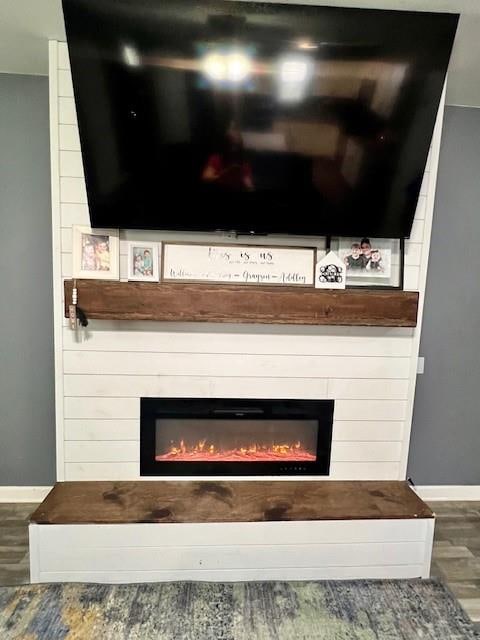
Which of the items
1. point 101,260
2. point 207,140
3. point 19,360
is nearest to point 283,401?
point 101,260

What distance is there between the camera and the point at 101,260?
197cm

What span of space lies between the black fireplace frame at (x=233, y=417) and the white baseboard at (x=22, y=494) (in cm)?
80

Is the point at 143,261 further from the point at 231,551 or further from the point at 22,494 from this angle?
the point at 22,494

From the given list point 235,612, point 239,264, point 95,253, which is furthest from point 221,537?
point 95,253

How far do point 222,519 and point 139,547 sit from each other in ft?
1.18

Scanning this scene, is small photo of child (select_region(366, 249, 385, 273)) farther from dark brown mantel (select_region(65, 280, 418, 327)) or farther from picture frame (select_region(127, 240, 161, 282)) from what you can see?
picture frame (select_region(127, 240, 161, 282))

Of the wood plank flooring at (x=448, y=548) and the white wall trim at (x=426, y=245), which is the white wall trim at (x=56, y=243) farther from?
the white wall trim at (x=426, y=245)

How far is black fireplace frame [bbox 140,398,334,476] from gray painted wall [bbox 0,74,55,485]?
70 centimetres

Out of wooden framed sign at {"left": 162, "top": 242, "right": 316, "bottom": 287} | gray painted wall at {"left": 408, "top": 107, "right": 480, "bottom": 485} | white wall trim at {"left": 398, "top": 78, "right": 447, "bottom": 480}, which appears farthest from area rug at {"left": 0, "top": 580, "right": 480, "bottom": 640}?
gray painted wall at {"left": 408, "top": 107, "right": 480, "bottom": 485}

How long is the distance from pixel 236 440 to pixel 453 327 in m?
1.46

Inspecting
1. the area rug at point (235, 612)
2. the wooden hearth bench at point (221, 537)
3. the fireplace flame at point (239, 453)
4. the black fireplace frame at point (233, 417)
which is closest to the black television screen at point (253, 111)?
the black fireplace frame at point (233, 417)

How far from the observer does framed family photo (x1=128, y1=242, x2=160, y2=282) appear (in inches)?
Result: 77.7

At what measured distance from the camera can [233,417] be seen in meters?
2.14

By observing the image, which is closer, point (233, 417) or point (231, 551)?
point (231, 551)
